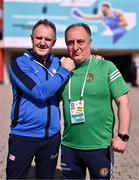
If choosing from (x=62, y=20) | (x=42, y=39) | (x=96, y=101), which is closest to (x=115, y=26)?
(x=62, y=20)

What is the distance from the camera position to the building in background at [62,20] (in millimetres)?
30227

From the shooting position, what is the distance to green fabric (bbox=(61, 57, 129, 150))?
371cm

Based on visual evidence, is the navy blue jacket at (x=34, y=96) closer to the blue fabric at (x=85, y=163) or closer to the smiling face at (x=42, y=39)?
the smiling face at (x=42, y=39)

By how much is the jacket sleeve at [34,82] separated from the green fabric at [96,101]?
103mm

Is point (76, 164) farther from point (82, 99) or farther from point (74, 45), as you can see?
point (74, 45)

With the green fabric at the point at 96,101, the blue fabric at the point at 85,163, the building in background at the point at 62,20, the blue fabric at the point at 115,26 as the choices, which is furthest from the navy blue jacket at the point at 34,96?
the blue fabric at the point at 115,26

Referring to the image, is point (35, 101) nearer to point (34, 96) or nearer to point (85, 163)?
point (34, 96)

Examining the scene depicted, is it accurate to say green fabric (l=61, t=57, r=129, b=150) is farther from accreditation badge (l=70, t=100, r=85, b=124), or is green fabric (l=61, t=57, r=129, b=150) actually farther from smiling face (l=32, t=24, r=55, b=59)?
smiling face (l=32, t=24, r=55, b=59)

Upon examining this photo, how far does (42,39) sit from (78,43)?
30cm

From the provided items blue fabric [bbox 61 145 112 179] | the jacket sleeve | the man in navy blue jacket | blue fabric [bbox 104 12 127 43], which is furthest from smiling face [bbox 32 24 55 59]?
blue fabric [bbox 104 12 127 43]

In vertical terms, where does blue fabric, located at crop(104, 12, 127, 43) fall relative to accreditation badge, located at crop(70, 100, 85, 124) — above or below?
below

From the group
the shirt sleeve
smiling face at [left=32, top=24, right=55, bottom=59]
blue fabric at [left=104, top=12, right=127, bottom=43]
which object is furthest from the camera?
blue fabric at [left=104, top=12, right=127, bottom=43]

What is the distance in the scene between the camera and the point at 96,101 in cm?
374

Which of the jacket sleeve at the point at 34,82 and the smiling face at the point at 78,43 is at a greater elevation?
the smiling face at the point at 78,43
